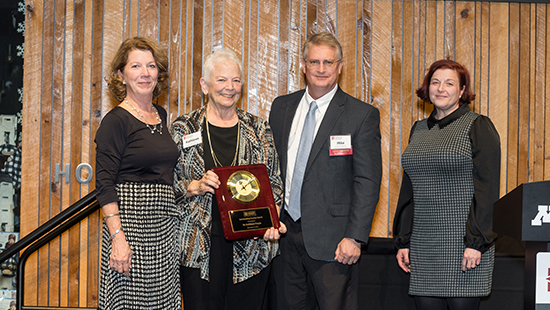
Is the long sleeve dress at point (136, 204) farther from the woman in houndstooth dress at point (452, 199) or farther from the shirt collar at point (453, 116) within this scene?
the shirt collar at point (453, 116)

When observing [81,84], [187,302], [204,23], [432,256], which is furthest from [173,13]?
[432,256]

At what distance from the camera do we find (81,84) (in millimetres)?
3666

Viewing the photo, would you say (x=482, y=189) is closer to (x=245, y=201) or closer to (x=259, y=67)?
(x=245, y=201)

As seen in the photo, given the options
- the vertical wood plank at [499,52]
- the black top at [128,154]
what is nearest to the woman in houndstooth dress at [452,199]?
the black top at [128,154]

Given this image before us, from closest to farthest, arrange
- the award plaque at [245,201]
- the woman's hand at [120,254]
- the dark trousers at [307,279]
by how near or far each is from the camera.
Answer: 1. the woman's hand at [120,254]
2. the award plaque at [245,201]
3. the dark trousers at [307,279]

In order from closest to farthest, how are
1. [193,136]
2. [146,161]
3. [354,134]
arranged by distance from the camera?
[146,161] → [193,136] → [354,134]

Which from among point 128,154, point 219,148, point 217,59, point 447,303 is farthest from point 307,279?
point 217,59

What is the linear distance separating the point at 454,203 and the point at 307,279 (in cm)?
92

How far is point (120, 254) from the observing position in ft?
6.53

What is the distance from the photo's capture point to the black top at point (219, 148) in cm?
223

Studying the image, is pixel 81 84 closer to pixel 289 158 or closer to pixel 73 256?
pixel 73 256

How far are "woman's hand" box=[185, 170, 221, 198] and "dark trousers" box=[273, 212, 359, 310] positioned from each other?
0.55m

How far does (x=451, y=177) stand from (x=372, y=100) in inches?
60.6

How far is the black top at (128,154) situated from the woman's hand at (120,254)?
18 cm
